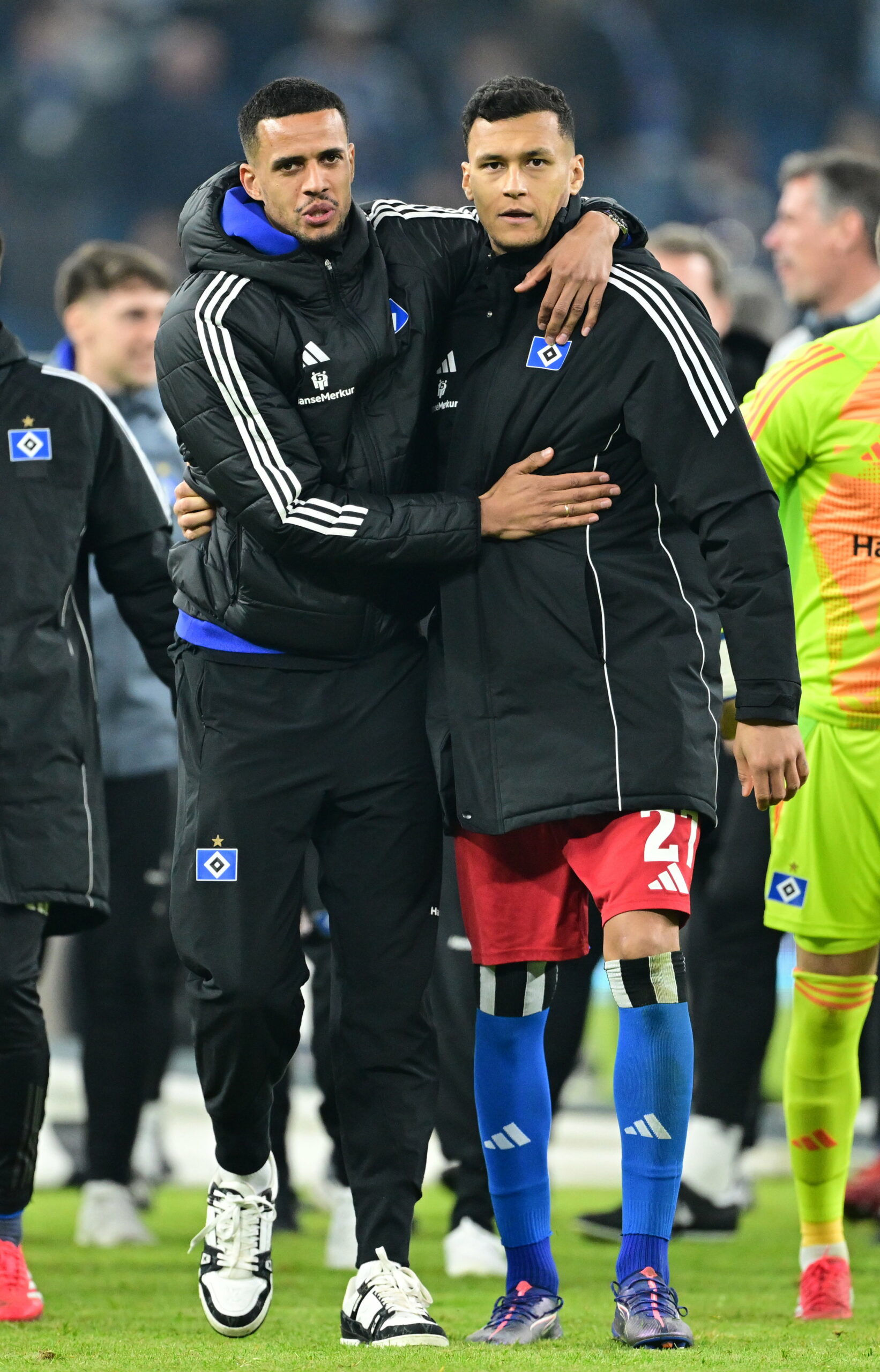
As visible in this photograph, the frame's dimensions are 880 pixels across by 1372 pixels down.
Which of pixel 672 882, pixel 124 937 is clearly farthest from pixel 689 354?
pixel 124 937

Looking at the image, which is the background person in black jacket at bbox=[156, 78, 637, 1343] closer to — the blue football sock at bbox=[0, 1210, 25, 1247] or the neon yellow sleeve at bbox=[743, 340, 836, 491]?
the blue football sock at bbox=[0, 1210, 25, 1247]

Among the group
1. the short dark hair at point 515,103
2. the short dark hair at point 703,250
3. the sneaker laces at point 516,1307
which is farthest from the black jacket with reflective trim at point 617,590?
the short dark hair at point 703,250

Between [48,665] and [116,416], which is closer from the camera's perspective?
[48,665]

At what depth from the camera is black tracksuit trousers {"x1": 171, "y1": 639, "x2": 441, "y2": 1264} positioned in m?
3.29

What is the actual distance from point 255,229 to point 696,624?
3.24ft

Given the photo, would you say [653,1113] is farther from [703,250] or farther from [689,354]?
[703,250]

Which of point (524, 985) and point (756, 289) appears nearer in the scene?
point (524, 985)

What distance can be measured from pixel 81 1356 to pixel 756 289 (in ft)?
17.3

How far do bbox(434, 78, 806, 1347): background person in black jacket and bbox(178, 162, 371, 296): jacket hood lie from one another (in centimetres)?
24

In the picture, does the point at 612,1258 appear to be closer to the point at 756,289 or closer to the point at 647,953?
the point at 647,953

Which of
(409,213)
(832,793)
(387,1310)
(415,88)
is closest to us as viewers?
(387,1310)

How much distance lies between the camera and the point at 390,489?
333 cm

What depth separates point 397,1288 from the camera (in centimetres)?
322

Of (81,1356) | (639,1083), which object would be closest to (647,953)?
(639,1083)
